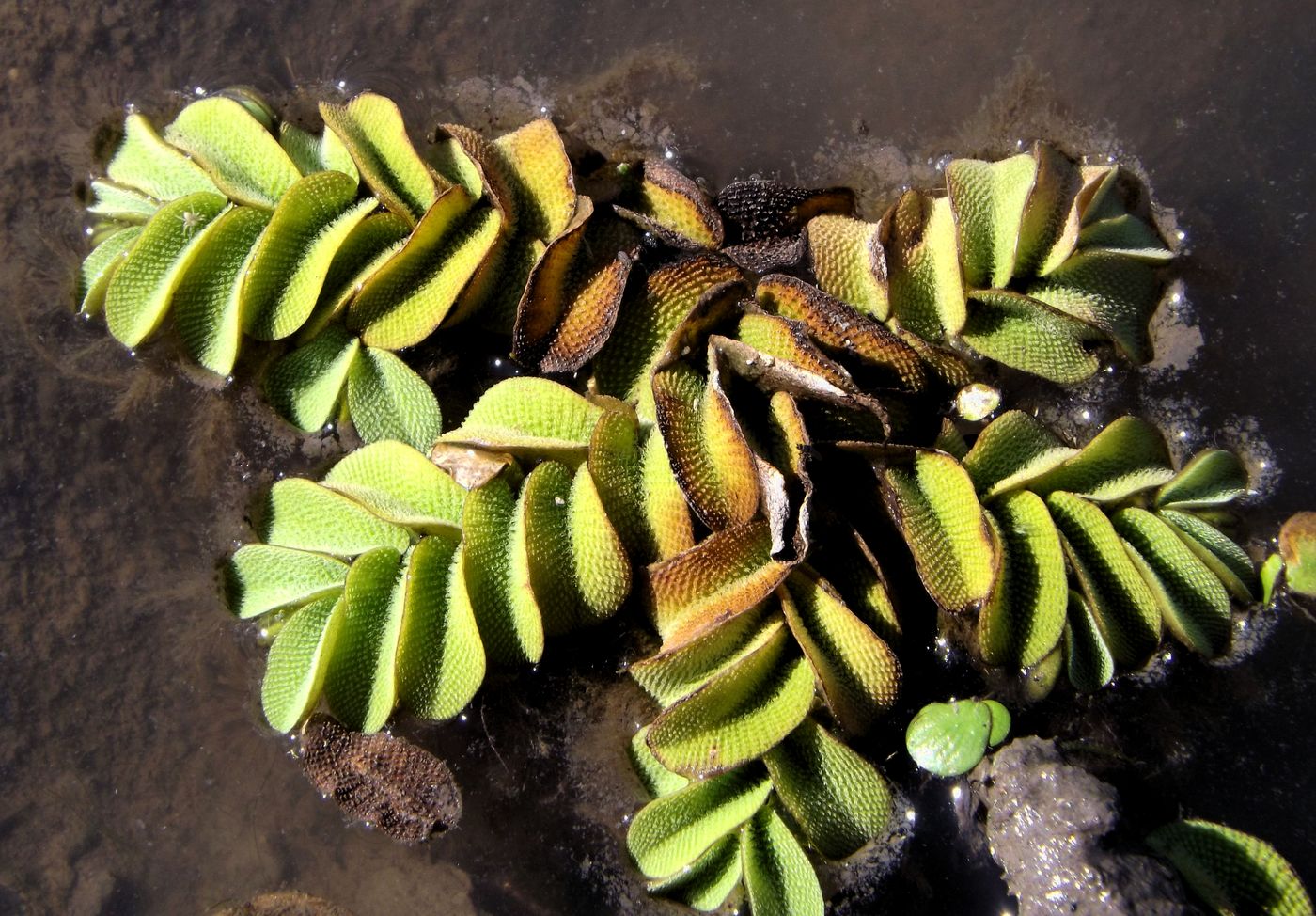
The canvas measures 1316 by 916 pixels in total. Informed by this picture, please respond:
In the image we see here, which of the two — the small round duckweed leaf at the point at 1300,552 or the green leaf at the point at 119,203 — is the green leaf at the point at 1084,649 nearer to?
the small round duckweed leaf at the point at 1300,552

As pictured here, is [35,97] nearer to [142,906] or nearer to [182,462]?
[182,462]

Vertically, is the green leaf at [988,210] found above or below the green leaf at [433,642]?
above

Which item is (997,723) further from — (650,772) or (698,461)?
(698,461)

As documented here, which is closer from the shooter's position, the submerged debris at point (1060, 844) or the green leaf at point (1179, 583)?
the submerged debris at point (1060, 844)

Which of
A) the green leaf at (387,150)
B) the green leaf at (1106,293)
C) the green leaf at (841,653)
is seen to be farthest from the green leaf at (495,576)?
the green leaf at (1106,293)

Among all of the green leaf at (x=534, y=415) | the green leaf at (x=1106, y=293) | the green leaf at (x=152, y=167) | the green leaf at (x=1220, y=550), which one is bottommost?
the green leaf at (x=534, y=415)

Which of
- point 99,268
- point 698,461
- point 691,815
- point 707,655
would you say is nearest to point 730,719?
point 707,655

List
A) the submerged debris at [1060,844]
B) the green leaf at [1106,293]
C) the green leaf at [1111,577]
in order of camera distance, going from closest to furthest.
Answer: the submerged debris at [1060,844]
the green leaf at [1111,577]
the green leaf at [1106,293]

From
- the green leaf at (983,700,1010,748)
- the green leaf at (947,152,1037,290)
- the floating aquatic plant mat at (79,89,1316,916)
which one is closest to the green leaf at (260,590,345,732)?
the floating aquatic plant mat at (79,89,1316,916)
